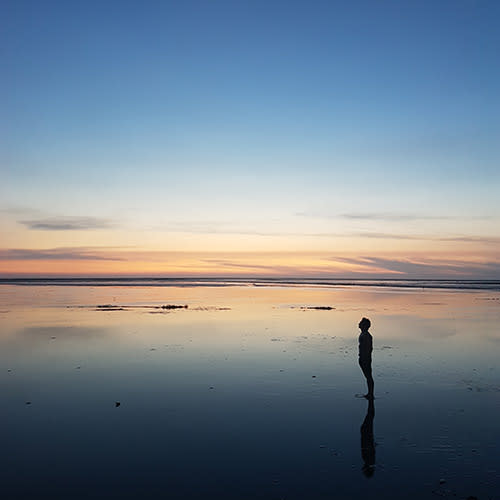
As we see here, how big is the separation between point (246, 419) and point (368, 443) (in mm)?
3620

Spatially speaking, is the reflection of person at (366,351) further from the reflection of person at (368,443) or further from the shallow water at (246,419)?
the shallow water at (246,419)

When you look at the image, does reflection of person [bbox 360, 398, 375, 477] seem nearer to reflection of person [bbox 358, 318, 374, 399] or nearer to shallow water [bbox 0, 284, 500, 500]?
shallow water [bbox 0, 284, 500, 500]

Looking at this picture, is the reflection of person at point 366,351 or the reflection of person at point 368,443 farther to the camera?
the reflection of person at point 366,351

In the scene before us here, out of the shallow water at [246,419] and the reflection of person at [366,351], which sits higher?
the reflection of person at [366,351]

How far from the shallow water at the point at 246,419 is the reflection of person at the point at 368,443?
0.16 feet

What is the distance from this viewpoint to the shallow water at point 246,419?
9648 mm

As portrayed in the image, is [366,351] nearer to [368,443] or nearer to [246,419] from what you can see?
[368,443]

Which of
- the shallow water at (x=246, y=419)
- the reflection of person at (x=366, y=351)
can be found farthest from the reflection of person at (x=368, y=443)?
the reflection of person at (x=366, y=351)

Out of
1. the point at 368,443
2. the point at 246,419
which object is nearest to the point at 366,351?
the point at 368,443

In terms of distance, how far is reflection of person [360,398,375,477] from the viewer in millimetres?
10203

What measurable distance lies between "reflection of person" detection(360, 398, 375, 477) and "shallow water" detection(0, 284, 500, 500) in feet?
0.16

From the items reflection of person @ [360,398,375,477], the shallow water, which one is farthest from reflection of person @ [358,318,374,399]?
the shallow water

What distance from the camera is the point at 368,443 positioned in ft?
37.7

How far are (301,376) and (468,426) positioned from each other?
693 centimetres
